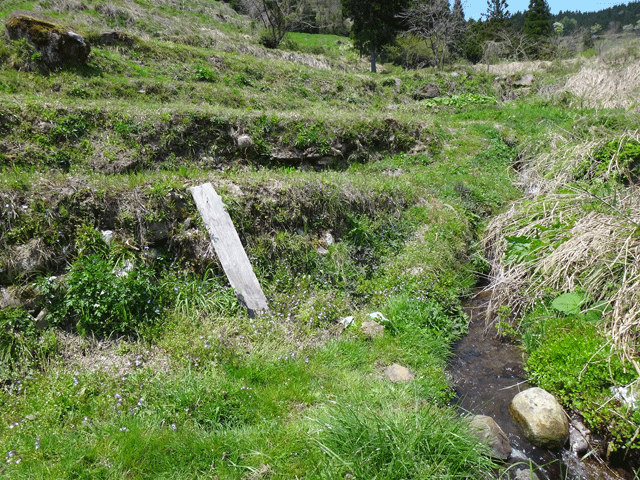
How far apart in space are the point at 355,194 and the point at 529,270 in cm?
293

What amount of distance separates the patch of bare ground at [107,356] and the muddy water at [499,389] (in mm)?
3092

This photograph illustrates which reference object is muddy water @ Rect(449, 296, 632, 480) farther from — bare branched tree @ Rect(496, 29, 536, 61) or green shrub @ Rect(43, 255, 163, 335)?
bare branched tree @ Rect(496, 29, 536, 61)

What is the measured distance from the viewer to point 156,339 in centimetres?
391

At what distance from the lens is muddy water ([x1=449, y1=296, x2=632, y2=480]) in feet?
10.7

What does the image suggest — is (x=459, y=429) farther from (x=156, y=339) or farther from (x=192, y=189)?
(x=192, y=189)

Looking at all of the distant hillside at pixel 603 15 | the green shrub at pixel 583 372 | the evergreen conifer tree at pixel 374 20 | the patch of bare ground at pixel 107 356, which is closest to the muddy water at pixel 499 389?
the green shrub at pixel 583 372

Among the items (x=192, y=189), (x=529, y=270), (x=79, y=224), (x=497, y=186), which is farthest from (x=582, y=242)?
(x=79, y=224)

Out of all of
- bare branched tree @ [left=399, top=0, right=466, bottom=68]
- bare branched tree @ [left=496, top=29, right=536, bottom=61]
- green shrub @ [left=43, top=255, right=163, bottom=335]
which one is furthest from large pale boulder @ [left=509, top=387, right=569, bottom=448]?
bare branched tree @ [left=496, top=29, right=536, bottom=61]

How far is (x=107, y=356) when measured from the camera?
3699mm

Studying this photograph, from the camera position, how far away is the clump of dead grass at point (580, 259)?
3787mm

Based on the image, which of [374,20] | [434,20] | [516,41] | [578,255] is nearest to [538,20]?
[516,41]

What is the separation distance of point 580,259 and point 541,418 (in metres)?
2.07

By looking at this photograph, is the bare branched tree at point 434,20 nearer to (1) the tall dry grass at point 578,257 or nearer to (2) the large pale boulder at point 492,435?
(1) the tall dry grass at point 578,257

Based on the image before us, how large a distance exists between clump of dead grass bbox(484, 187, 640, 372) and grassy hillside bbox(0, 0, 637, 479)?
9 centimetres
